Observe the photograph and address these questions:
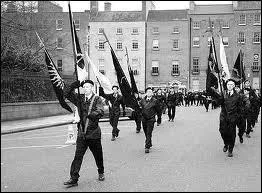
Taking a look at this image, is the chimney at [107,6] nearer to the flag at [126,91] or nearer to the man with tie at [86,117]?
the flag at [126,91]

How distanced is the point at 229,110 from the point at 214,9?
59.6 metres

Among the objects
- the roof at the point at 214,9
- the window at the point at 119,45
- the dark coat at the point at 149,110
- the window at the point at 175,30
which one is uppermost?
the roof at the point at 214,9

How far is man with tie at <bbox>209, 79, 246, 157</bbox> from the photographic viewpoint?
36.5 feet

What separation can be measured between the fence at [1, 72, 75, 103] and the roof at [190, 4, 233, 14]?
140 ft

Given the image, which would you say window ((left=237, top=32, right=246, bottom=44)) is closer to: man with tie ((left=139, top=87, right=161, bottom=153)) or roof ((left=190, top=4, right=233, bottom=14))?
roof ((left=190, top=4, right=233, bottom=14))

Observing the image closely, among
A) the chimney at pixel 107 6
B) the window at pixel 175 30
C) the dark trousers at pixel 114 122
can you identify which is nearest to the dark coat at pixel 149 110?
the dark trousers at pixel 114 122

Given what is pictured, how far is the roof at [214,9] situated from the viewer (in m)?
67.3

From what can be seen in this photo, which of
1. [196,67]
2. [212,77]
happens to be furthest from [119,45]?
[212,77]

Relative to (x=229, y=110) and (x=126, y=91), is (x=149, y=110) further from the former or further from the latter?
(x=229, y=110)

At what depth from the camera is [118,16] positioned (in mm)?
67938

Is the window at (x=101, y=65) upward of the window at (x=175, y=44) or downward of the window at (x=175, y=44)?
downward

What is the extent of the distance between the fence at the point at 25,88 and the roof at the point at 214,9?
4268 centimetres

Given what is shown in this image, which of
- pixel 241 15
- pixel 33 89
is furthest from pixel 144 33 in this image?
pixel 33 89

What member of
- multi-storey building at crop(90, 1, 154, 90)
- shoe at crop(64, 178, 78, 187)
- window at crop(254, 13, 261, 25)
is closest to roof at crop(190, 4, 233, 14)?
window at crop(254, 13, 261, 25)
